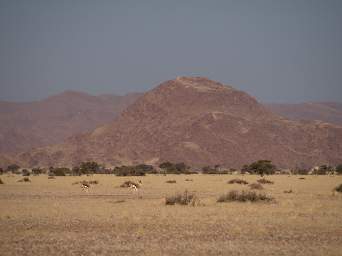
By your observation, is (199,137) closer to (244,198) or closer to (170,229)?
(244,198)

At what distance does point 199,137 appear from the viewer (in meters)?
111

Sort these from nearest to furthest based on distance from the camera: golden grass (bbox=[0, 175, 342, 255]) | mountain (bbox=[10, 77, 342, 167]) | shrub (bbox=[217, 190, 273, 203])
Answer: golden grass (bbox=[0, 175, 342, 255]), shrub (bbox=[217, 190, 273, 203]), mountain (bbox=[10, 77, 342, 167])

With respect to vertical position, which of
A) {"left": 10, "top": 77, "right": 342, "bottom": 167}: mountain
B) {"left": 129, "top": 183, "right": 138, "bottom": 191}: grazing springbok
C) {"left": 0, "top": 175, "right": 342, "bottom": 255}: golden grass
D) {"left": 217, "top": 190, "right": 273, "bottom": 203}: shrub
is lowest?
{"left": 0, "top": 175, "right": 342, "bottom": 255}: golden grass

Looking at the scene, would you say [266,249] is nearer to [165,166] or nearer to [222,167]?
[165,166]

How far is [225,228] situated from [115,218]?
403cm

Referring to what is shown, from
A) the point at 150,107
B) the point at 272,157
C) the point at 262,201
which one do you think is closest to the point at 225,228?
the point at 262,201

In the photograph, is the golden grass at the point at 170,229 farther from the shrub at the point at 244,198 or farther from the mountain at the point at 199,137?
the mountain at the point at 199,137

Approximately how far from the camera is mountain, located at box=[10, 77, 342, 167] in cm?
10706

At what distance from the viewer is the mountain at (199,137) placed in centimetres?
10706

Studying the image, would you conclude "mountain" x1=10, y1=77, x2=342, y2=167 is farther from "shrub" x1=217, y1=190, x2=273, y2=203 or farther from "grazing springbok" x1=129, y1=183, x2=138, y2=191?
"shrub" x1=217, y1=190, x2=273, y2=203

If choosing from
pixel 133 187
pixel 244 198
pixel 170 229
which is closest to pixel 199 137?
pixel 133 187

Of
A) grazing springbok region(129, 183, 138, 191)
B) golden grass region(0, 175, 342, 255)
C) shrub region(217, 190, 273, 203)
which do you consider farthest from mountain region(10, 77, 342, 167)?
golden grass region(0, 175, 342, 255)

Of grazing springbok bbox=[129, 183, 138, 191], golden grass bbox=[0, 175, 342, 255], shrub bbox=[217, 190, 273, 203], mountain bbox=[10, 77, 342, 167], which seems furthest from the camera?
mountain bbox=[10, 77, 342, 167]

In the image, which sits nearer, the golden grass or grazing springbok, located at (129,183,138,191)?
the golden grass
